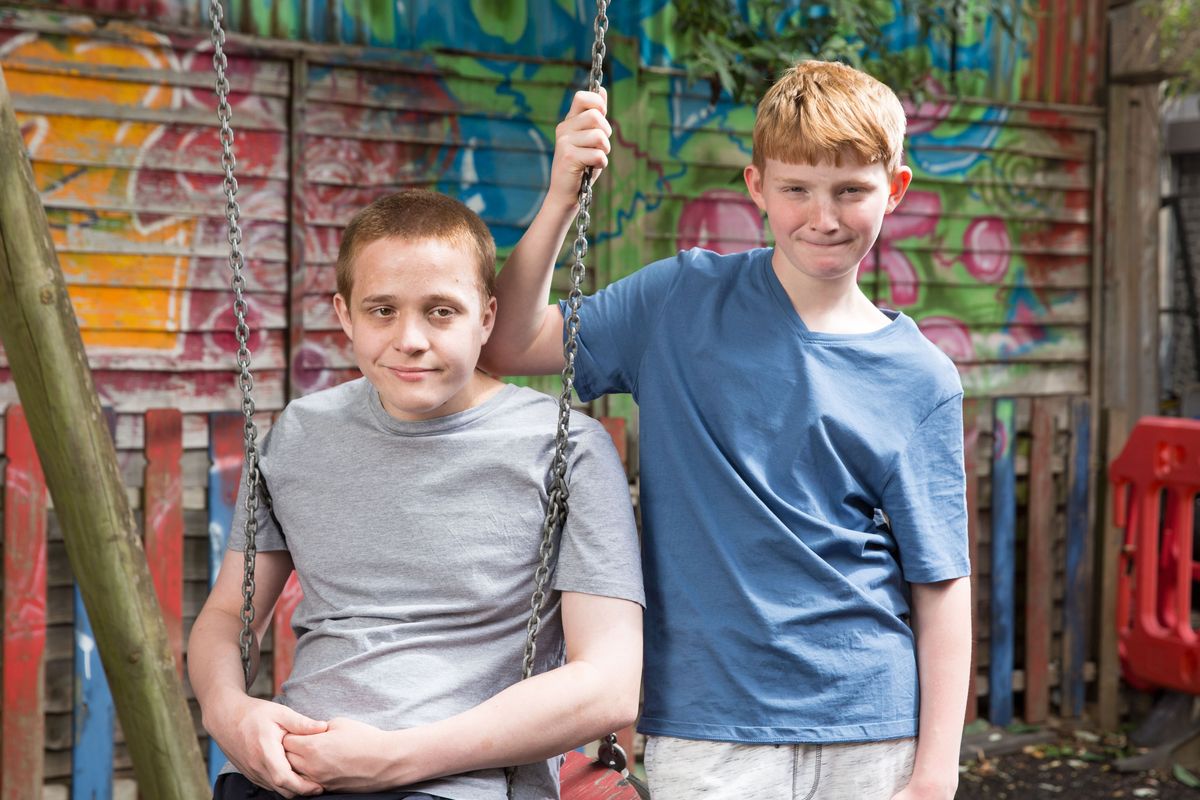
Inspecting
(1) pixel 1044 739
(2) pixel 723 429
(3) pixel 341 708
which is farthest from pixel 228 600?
(1) pixel 1044 739

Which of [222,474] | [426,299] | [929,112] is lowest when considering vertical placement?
[222,474]

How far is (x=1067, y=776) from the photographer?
5.55 meters

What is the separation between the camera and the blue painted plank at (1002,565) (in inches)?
233

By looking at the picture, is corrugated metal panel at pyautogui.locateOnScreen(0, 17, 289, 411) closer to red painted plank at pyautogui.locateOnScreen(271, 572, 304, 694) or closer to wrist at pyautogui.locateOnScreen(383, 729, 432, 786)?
red painted plank at pyautogui.locateOnScreen(271, 572, 304, 694)

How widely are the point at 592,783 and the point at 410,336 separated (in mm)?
893

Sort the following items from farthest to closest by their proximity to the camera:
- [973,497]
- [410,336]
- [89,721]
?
[973,497] < [89,721] < [410,336]

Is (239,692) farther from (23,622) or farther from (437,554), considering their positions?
(23,622)

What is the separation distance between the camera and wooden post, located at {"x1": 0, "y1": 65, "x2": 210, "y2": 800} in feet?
9.37

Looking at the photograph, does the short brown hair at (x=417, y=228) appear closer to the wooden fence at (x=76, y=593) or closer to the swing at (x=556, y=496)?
the swing at (x=556, y=496)

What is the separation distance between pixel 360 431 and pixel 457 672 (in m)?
0.42

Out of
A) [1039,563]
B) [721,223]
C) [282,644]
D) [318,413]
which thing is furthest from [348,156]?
[1039,563]

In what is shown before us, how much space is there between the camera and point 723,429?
2.13m

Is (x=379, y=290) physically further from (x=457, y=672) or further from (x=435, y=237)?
(x=457, y=672)

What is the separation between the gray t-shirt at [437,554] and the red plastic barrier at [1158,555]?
4075 millimetres
